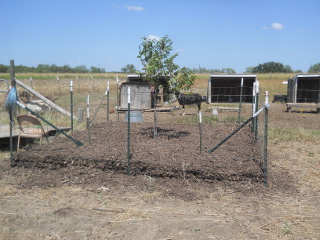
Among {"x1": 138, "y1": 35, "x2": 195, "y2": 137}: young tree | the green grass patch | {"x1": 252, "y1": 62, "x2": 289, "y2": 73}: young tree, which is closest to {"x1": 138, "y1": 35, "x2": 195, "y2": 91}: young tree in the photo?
{"x1": 138, "y1": 35, "x2": 195, "y2": 137}: young tree

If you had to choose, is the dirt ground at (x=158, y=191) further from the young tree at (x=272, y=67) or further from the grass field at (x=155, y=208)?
the young tree at (x=272, y=67)

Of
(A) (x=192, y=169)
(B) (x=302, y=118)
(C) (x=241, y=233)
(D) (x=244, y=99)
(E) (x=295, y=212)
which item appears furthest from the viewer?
(D) (x=244, y=99)

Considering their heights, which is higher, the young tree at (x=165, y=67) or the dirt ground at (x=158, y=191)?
the young tree at (x=165, y=67)

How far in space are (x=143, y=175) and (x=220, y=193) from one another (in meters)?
1.44

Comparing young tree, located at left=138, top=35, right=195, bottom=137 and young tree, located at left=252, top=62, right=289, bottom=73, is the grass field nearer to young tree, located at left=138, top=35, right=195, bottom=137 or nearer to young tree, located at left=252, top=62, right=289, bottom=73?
young tree, located at left=138, top=35, right=195, bottom=137

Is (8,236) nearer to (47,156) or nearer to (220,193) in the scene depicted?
(47,156)

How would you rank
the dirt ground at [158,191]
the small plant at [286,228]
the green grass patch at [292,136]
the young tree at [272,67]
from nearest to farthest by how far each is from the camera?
the small plant at [286,228]
the dirt ground at [158,191]
the green grass patch at [292,136]
the young tree at [272,67]

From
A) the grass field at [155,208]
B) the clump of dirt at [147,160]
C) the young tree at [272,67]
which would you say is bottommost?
the grass field at [155,208]

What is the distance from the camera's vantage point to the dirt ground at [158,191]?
408 cm

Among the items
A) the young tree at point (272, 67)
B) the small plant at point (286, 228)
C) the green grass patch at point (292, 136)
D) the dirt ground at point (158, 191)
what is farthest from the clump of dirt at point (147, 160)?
the young tree at point (272, 67)

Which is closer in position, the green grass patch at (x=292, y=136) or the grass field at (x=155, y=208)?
the grass field at (x=155, y=208)

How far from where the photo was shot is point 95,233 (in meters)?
3.99

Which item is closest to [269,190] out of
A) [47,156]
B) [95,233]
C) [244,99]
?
[95,233]

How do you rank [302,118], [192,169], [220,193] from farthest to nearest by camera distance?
1. [302,118]
2. [192,169]
3. [220,193]
